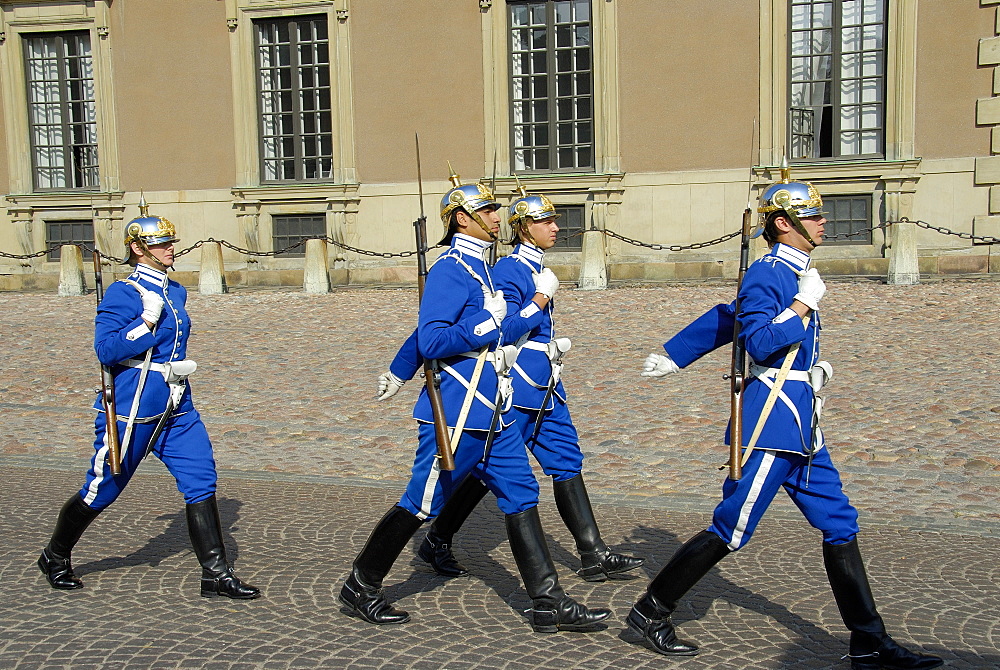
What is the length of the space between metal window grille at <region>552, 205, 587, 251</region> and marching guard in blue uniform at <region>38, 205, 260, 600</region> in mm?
14119

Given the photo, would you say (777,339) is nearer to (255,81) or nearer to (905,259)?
(905,259)

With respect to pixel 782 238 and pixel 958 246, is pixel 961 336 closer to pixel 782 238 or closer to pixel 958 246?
pixel 958 246

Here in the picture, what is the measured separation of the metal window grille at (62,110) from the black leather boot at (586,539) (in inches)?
723

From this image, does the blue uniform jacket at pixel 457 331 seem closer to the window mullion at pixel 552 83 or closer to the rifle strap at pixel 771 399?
the rifle strap at pixel 771 399

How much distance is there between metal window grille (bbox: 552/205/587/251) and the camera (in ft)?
61.9

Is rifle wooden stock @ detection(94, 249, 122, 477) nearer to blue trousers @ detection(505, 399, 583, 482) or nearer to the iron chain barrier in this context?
blue trousers @ detection(505, 399, 583, 482)

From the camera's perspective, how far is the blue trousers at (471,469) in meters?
4.39

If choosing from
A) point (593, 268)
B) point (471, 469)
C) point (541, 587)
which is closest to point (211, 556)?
point (471, 469)

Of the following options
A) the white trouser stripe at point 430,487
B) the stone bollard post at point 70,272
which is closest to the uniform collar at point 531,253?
the white trouser stripe at point 430,487

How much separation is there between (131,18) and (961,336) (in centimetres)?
1556

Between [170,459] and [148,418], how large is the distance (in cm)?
21

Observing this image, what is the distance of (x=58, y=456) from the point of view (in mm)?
7824

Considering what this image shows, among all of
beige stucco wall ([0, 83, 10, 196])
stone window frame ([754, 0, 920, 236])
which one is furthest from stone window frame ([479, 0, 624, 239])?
beige stucco wall ([0, 83, 10, 196])

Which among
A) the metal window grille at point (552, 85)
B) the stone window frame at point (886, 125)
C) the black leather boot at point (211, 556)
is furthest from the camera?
the metal window grille at point (552, 85)
